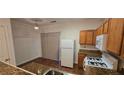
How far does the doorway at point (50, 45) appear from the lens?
3998 mm

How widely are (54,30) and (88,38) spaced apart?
1907 millimetres

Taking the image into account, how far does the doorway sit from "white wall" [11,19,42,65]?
1.20 feet

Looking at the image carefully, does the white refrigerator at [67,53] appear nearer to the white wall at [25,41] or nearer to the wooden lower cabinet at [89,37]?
the wooden lower cabinet at [89,37]

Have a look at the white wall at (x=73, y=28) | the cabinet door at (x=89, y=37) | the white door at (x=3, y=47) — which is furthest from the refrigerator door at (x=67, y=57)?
the white door at (x=3, y=47)

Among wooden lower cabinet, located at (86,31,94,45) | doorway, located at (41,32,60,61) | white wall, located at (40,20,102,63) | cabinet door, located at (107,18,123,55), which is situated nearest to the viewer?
cabinet door, located at (107,18,123,55)

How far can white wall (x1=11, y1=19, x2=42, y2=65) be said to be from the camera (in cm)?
312

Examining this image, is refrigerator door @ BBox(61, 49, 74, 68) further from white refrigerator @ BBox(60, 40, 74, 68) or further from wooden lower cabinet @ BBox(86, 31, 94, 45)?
wooden lower cabinet @ BBox(86, 31, 94, 45)

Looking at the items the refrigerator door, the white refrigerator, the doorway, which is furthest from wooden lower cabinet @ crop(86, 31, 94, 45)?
the doorway

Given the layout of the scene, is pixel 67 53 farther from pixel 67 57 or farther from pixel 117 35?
pixel 117 35

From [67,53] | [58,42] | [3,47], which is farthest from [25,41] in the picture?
[67,53]

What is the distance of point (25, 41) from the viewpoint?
3.58 m
